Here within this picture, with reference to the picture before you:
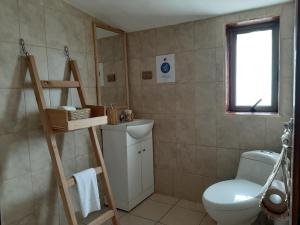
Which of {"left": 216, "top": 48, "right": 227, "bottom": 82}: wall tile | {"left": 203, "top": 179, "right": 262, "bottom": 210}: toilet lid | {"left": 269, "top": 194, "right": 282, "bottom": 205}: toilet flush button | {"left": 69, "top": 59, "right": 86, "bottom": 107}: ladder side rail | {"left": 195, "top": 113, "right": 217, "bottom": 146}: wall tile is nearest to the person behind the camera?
{"left": 269, "top": 194, "right": 282, "bottom": 205}: toilet flush button

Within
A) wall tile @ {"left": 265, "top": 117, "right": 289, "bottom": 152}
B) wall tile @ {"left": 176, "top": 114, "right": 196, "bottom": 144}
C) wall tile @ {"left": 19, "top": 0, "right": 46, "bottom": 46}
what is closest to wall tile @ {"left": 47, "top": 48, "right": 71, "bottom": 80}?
wall tile @ {"left": 19, "top": 0, "right": 46, "bottom": 46}

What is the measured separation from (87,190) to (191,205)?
1.14 metres

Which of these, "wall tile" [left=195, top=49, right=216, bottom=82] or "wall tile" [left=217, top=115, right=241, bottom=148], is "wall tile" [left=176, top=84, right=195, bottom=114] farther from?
"wall tile" [left=217, top=115, right=241, bottom=148]

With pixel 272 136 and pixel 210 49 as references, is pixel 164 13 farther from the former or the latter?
pixel 272 136

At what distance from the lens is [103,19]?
2.30m

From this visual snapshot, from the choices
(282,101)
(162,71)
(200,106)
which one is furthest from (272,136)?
(162,71)

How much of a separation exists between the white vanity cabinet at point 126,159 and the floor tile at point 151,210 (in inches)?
2.5

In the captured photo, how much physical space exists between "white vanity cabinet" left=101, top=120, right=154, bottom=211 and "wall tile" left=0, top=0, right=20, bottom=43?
110cm

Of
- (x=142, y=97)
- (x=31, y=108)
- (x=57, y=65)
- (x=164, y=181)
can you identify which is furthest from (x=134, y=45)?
(x=164, y=181)

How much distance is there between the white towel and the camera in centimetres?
171

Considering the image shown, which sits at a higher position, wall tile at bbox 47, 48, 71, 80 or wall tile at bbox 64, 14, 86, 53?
wall tile at bbox 64, 14, 86, 53

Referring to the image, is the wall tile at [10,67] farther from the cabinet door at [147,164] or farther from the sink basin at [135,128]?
the cabinet door at [147,164]

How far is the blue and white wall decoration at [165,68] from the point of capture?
237 cm

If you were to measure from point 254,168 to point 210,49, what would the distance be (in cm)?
113
